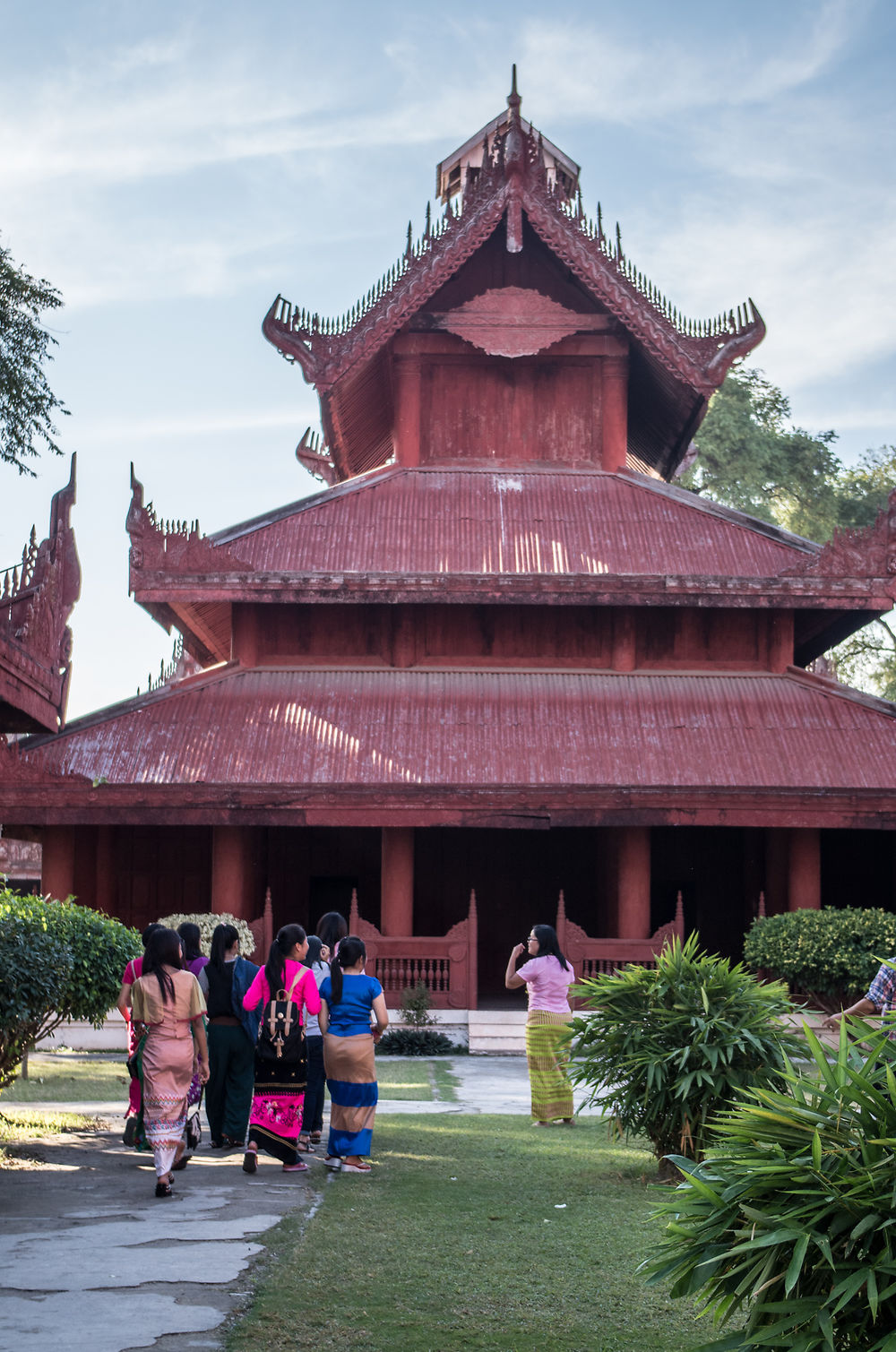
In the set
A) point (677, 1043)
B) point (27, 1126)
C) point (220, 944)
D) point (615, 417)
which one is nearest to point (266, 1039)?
point (220, 944)

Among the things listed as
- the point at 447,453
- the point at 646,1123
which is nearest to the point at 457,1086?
the point at 646,1123

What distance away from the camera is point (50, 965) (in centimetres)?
902

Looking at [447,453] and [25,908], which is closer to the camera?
[25,908]

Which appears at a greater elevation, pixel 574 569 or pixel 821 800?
pixel 574 569

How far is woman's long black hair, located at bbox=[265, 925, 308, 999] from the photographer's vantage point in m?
9.14

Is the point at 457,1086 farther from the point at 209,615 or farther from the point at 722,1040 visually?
the point at 209,615

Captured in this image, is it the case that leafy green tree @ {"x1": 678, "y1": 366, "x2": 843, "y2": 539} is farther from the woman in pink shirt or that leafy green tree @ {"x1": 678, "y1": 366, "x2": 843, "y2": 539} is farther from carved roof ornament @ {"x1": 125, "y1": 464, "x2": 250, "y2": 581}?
the woman in pink shirt

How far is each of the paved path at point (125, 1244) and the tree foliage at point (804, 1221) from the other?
2.12 metres

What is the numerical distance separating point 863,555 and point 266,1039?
48.5 feet

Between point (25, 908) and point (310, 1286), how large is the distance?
4.27 metres

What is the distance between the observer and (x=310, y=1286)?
6.11 meters

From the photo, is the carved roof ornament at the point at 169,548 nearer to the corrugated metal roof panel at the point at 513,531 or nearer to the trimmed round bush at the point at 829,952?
the corrugated metal roof panel at the point at 513,531

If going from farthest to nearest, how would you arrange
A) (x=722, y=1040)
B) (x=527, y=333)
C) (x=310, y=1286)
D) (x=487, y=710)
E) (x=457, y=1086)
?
(x=527, y=333) < (x=487, y=710) < (x=457, y=1086) < (x=722, y=1040) < (x=310, y=1286)

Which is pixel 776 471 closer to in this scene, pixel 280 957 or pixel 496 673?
pixel 496 673
